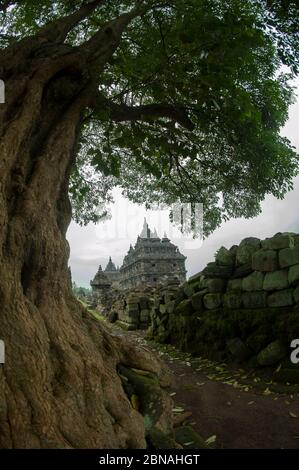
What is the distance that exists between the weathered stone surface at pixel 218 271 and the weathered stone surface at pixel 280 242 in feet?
4.18

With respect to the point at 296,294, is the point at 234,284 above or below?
above

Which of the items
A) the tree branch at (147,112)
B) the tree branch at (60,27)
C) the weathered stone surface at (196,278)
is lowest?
the weathered stone surface at (196,278)

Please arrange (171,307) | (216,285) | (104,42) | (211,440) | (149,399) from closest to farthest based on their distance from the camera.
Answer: (149,399)
(211,440)
(104,42)
(216,285)
(171,307)

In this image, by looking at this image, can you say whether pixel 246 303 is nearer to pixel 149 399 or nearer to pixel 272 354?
pixel 272 354

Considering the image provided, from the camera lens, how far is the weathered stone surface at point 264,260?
680cm

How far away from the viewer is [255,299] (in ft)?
22.4

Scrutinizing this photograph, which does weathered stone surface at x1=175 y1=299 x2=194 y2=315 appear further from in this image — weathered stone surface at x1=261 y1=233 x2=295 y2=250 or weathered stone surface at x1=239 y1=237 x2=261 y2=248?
weathered stone surface at x1=261 y1=233 x2=295 y2=250

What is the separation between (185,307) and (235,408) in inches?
182

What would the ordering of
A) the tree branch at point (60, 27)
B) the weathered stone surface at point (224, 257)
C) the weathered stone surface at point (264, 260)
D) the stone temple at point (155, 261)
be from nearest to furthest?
the tree branch at point (60, 27) < the weathered stone surface at point (264, 260) < the weathered stone surface at point (224, 257) < the stone temple at point (155, 261)

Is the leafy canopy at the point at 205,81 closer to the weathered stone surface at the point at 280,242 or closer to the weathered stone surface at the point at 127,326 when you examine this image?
the weathered stone surface at the point at 280,242

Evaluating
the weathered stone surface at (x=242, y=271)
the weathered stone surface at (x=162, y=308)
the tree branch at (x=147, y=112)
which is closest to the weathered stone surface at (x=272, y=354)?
the weathered stone surface at (x=242, y=271)

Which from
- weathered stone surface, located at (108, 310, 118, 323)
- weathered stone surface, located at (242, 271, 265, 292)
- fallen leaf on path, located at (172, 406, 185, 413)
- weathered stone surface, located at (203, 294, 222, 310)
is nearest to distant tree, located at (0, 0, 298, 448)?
fallen leaf on path, located at (172, 406, 185, 413)

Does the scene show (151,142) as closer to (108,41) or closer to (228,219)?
(108,41)

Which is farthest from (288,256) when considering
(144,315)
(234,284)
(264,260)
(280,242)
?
(144,315)
